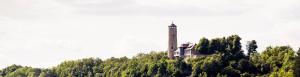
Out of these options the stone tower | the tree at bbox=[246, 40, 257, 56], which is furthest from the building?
the tree at bbox=[246, 40, 257, 56]

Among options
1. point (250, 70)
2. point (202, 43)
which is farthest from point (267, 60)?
point (202, 43)

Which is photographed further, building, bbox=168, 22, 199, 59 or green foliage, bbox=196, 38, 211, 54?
building, bbox=168, 22, 199, 59

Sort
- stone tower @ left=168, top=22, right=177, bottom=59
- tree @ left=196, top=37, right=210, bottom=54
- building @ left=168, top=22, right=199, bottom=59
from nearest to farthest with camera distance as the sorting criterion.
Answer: tree @ left=196, top=37, right=210, bottom=54, building @ left=168, top=22, right=199, bottom=59, stone tower @ left=168, top=22, right=177, bottom=59

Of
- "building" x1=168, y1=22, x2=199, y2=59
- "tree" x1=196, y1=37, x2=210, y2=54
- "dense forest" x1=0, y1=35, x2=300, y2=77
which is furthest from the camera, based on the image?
"building" x1=168, y1=22, x2=199, y2=59

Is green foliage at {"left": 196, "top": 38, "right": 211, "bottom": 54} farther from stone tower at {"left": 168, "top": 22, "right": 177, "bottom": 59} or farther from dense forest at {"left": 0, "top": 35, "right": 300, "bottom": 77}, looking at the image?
stone tower at {"left": 168, "top": 22, "right": 177, "bottom": 59}

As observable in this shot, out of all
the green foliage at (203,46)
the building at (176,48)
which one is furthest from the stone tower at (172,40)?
the green foliage at (203,46)

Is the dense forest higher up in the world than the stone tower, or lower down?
lower down

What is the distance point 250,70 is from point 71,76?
55.1 meters

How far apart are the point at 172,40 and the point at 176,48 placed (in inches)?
76.1

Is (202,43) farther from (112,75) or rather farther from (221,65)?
(112,75)

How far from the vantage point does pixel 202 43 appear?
473 feet

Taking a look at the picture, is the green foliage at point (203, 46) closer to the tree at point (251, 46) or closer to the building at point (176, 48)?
the building at point (176, 48)

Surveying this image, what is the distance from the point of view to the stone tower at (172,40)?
154 metres

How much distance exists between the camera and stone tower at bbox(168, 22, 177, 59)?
506 feet
